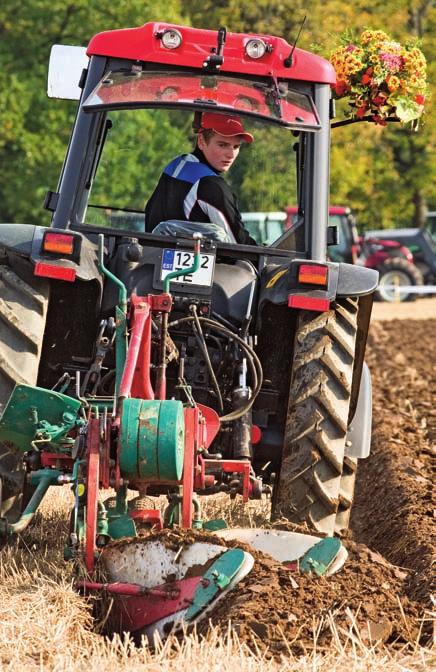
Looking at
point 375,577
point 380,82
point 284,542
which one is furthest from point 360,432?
point 380,82

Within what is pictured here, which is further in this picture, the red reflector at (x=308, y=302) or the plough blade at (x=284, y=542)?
the red reflector at (x=308, y=302)

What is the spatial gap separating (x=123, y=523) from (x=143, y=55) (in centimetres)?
244

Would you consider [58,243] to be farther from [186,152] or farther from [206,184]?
[186,152]

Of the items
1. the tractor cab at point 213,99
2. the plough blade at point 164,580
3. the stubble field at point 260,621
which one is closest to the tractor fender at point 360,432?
the stubble field at point 260,621

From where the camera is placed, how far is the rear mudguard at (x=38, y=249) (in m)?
6.38

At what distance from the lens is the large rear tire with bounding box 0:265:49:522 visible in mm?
6277

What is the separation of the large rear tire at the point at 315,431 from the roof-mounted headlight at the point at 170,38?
61.0 inches

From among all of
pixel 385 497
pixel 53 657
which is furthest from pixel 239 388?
pixel 385 497

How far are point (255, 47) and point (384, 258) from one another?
72.5ft

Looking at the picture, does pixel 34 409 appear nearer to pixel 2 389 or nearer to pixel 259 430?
pixel 2 389

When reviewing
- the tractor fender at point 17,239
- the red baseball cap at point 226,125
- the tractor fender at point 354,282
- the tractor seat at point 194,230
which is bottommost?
the tractor fender at point 354,282

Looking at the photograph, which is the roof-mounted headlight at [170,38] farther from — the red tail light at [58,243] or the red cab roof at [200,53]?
the red tail light at [58,243]

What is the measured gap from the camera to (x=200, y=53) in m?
7.02

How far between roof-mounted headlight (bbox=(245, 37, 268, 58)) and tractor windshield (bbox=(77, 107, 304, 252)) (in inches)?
12.7
